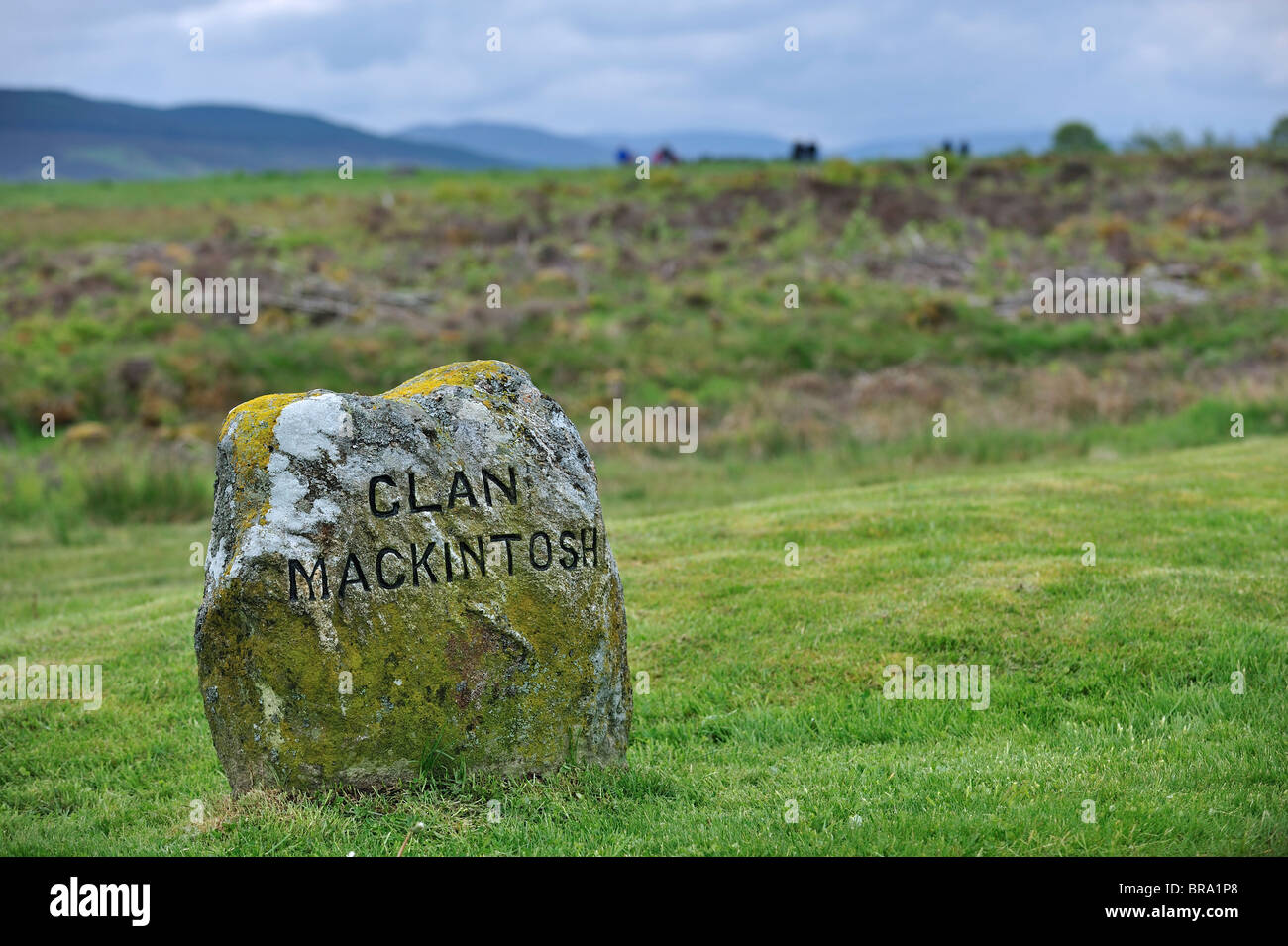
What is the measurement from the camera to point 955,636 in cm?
862

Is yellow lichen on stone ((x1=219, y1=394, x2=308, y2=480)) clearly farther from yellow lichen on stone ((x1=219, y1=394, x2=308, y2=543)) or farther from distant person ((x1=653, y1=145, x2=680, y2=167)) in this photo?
distant person ((x1=653, y1=145, x2=680, y2=167))

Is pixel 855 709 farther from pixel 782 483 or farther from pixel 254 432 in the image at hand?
pixel 782 483

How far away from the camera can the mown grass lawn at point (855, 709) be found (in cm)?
586

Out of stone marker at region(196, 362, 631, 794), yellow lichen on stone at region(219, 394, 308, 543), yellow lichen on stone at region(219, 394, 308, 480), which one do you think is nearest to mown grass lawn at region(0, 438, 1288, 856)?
stone marker at region(196, 362, 631, 794)

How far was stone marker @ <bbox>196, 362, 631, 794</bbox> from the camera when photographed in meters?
5.85

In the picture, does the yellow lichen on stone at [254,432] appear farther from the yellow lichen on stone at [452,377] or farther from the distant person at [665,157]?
the distant person at [665,157]

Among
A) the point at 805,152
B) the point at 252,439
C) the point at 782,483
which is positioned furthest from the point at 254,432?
the point at 805,152

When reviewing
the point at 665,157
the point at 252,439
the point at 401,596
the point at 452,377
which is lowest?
the point at 401,596

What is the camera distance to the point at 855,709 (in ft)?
25.5

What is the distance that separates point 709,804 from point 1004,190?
43.1 metres

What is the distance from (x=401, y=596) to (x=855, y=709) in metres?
3.35

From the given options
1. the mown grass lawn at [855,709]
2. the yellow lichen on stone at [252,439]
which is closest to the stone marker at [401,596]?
the yellow lichen on stone at [252,439]

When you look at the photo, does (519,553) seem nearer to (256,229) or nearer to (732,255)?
(732,255)

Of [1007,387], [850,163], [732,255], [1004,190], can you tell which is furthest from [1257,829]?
[850,163]
